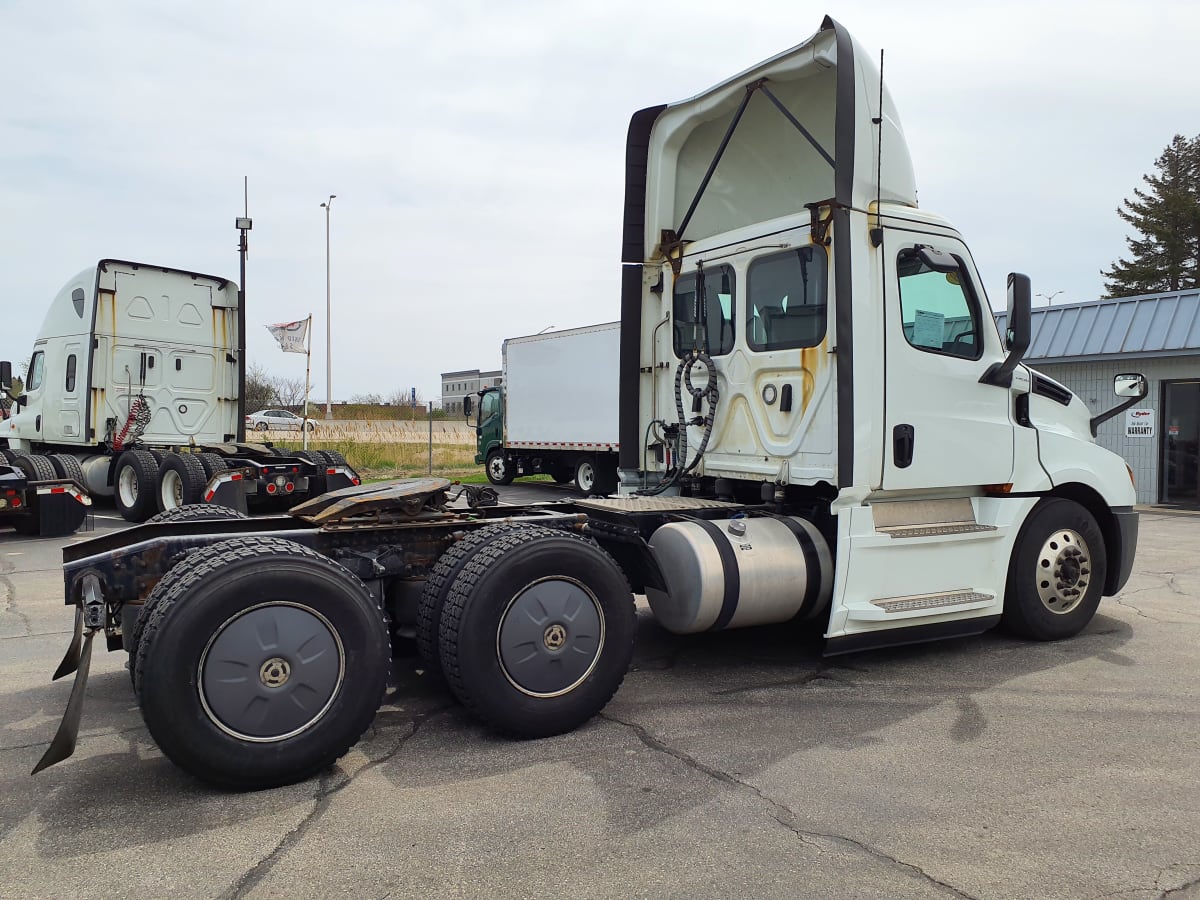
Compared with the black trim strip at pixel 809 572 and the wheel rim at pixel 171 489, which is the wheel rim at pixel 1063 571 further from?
the wheel rim at pixel 171 489

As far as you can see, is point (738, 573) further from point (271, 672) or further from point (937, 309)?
point (271, 672)

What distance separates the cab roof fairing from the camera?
17.1 feet

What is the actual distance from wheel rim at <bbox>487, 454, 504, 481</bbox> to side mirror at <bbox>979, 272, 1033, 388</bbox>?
16945mm

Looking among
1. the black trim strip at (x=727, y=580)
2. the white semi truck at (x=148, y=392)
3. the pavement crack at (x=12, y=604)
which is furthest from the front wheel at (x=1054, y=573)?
the white semi truck at (x=148, y=392)

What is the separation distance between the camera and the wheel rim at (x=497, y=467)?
21.9 meters

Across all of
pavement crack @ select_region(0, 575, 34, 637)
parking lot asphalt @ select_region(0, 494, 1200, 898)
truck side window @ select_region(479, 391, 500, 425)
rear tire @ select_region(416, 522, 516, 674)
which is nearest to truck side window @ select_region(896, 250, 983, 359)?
parking lot asphalt @ select_region(0, 494, 1200, 898)

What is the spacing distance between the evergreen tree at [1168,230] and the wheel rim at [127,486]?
41.0 meters

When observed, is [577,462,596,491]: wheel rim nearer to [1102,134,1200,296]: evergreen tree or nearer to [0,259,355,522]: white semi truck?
[0,259,355,522]: white semi truck

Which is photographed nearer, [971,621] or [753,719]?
[753,719]

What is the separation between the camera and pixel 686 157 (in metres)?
6.55

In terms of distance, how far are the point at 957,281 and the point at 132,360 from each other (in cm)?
1214

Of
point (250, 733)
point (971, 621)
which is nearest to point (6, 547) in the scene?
point (250, 733)

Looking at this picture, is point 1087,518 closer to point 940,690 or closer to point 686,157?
point 940,690

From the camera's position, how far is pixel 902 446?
207 inches
